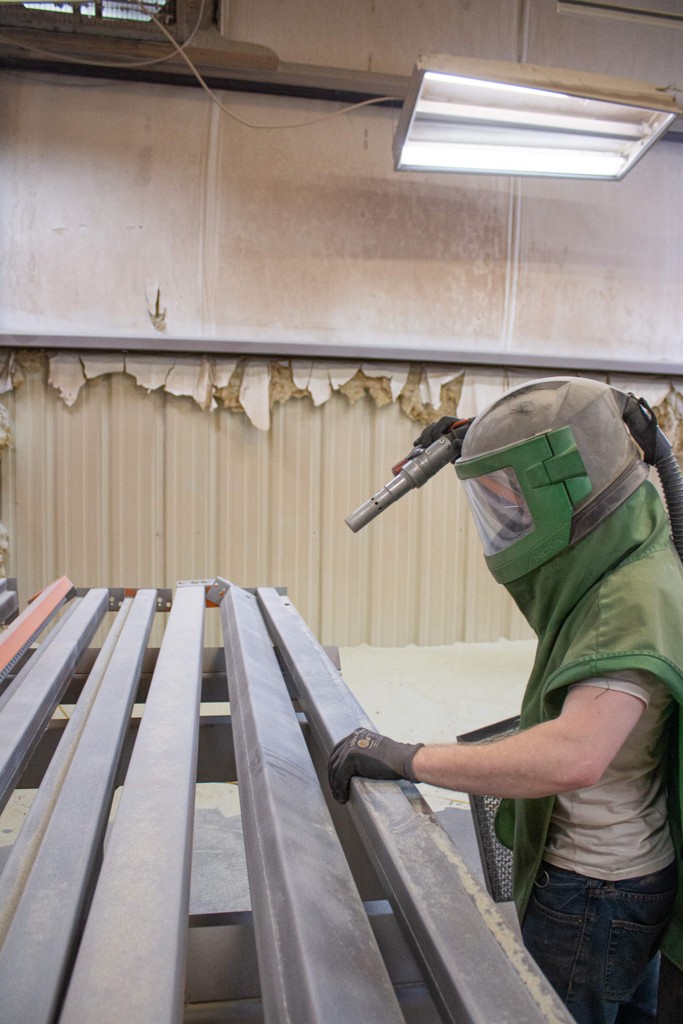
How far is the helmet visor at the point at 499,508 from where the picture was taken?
1.03 m

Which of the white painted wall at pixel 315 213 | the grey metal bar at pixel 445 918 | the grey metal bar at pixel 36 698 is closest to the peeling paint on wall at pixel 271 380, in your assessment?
the white painted wall at pixel 315 213

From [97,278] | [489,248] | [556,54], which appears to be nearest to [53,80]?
[97,278]

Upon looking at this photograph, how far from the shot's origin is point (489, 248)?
12.8 feet

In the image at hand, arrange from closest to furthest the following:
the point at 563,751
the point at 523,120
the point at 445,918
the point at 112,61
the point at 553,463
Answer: the point at 445,918
the point at 563,751
the point at 553,463
the point at 523,120
the point at 112,61

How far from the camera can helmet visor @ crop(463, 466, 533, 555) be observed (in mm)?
1026

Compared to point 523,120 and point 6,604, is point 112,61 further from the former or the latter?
point 6,604

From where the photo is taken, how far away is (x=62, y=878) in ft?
2.48

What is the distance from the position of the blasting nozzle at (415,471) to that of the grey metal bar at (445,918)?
1.62 ft

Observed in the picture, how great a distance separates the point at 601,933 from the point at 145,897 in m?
0.73

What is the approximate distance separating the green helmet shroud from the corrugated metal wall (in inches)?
110

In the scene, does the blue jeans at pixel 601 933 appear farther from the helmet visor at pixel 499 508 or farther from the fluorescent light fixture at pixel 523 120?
the fluorescent light fixture at pixel 523 120

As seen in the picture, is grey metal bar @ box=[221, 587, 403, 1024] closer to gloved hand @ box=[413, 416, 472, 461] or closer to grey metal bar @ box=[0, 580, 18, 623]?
gloved hand @ box=[413, 416, 472, 461]

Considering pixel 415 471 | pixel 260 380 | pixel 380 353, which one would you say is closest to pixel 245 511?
pixel 260 380

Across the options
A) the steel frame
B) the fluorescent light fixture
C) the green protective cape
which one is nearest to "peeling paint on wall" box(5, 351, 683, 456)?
the fluorescent light fixture
